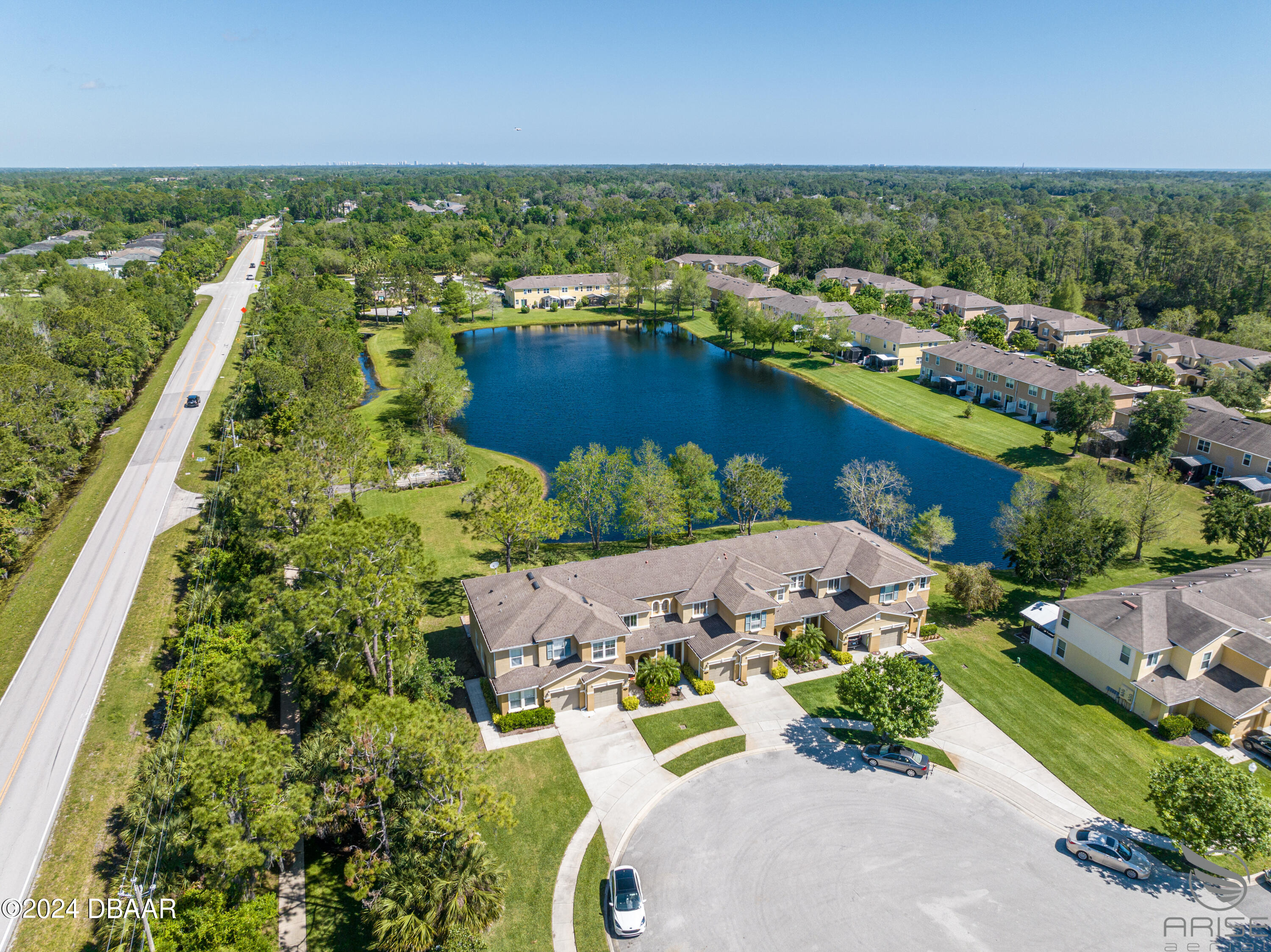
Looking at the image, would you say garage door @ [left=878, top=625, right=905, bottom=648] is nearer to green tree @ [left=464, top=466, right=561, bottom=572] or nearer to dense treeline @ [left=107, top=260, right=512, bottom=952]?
green tree @ [left=464, top=466, right=561, bottom=572]

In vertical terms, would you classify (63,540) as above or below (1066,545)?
below

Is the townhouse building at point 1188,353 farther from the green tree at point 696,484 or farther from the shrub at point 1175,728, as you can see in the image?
the green tree at point 696,484

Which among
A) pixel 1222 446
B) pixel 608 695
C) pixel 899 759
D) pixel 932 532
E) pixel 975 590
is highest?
pixel 1222 446

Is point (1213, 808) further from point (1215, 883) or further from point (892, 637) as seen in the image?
point (892, 637)

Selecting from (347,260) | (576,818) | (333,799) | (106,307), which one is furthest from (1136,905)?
(347,260)

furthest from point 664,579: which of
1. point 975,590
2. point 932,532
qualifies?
point 932,532

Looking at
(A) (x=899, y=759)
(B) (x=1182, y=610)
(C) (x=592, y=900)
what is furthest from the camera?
(B) (x=1182, y=610)

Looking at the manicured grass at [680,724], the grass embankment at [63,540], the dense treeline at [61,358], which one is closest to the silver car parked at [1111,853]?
the manicured grass at [680,724]
